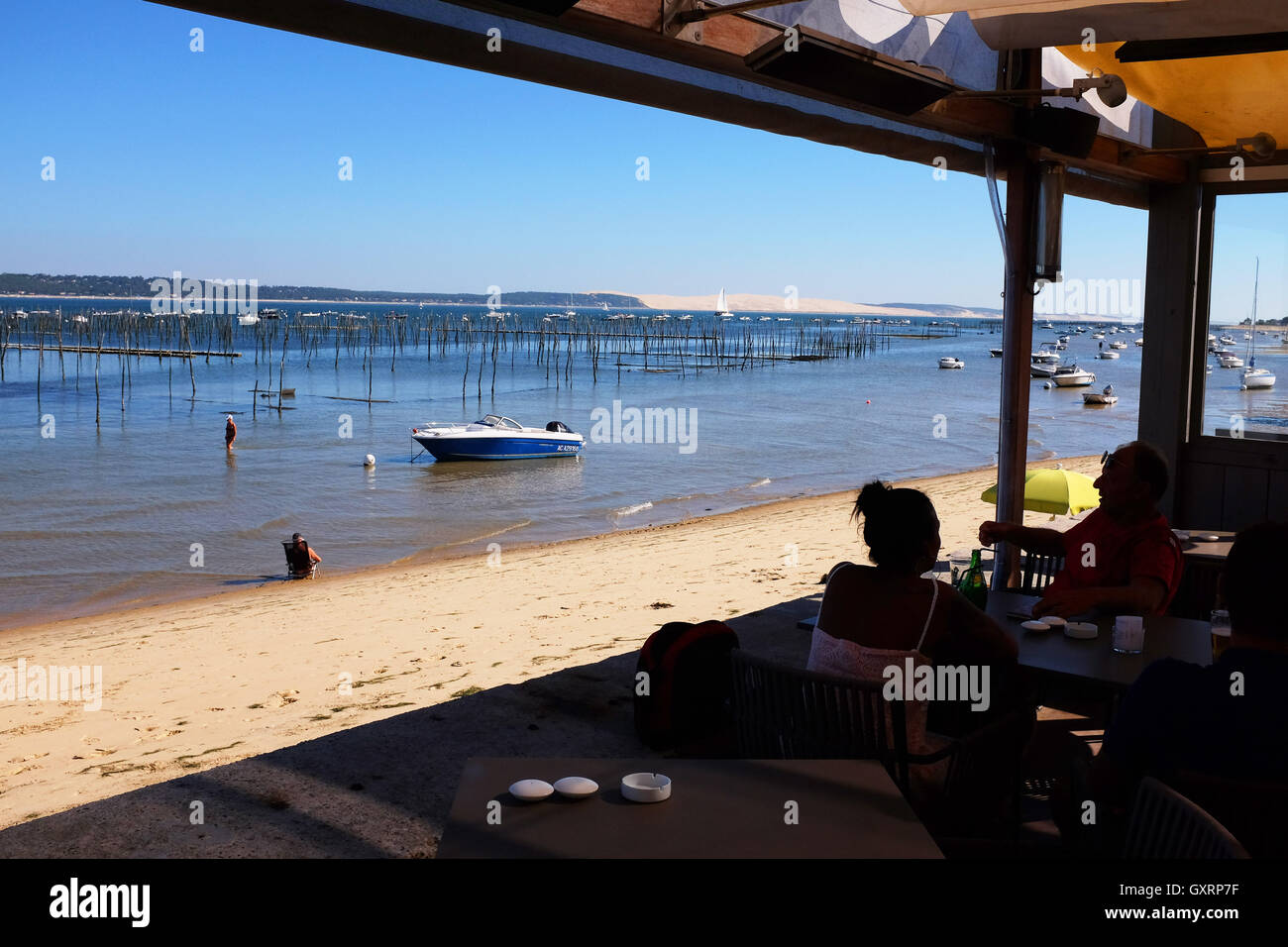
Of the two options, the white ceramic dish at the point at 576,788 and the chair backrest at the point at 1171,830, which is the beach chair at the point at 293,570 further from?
the chair backrest at the point at 1171,830

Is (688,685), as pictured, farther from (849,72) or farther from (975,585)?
(849,72)

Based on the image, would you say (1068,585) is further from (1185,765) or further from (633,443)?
(633,443)

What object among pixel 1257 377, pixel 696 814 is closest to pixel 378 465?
pixel 1257 377

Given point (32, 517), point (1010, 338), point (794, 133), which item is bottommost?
point (32, 517)

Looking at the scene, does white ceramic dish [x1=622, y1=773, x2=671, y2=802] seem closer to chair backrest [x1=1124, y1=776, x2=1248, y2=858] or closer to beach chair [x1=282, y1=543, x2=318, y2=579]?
chair backrest [x1=1124, y1=776, x2=1248, y2=858]

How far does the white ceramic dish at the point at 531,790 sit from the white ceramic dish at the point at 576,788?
0.02 meters

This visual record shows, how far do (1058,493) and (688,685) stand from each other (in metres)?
4.36

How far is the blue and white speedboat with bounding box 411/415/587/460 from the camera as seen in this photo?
2123cm

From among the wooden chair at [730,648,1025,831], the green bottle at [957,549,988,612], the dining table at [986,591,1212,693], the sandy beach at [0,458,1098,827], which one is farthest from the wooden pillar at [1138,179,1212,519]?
the wooden chair at [730,648,1025,831]

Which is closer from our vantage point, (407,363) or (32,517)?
(32,517)

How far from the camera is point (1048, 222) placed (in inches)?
177

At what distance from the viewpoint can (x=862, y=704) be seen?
210 centimetres

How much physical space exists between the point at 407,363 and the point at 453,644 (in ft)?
169
